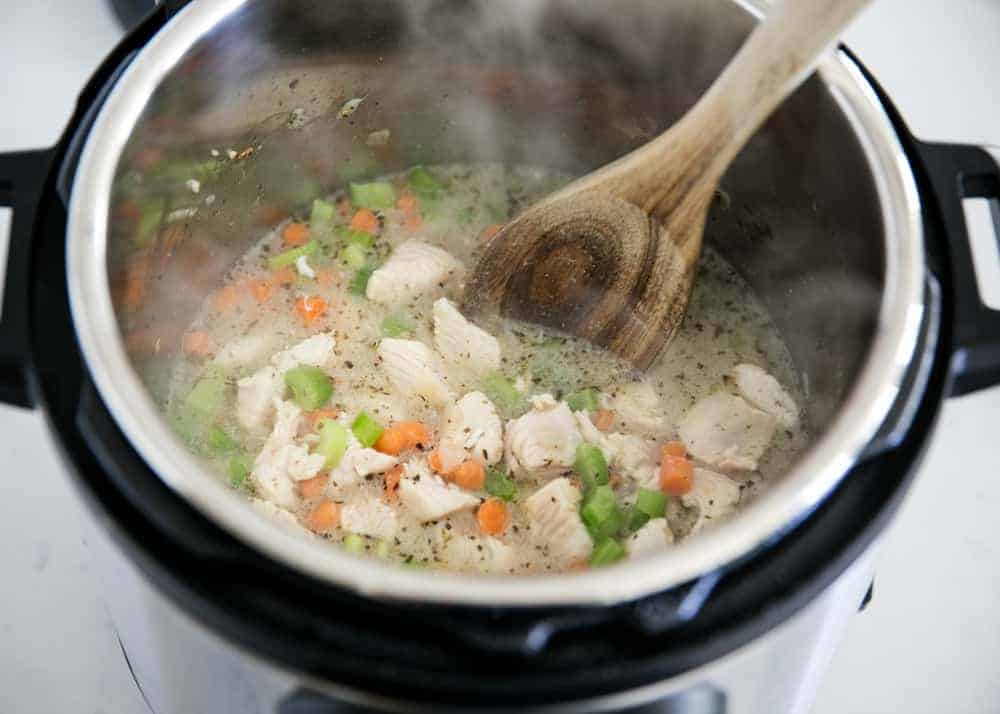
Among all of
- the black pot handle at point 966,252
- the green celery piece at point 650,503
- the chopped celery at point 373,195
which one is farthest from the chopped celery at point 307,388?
the black pot handle at point 966,252

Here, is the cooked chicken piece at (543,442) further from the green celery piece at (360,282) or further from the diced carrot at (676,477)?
the green celery piece at (360,282)

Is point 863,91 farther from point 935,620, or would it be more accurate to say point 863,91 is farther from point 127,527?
point 127,527

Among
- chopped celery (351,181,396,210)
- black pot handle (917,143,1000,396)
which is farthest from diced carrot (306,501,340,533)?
black pot handle (917,143,1000,396)

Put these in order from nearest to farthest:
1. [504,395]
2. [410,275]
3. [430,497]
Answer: [430,497] → [504,395] → [410,275]

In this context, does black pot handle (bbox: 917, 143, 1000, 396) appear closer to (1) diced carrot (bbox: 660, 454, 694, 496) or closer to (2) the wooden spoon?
(2) the wooden spoon

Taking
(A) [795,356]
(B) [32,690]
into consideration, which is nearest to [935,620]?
(A) [795,356]

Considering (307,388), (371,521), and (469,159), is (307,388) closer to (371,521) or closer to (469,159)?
(371,521)

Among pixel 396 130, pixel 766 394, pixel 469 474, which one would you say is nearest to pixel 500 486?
pixel 469 474
